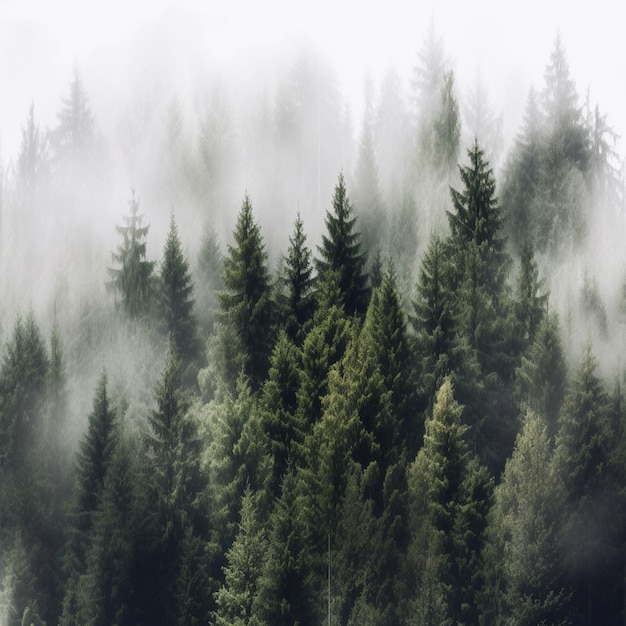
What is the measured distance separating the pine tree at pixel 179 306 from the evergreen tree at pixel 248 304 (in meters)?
5.17

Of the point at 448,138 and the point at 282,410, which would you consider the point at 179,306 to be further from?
the point at 448,138

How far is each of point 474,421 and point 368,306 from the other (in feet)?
27.6

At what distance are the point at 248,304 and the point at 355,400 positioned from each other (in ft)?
30.5

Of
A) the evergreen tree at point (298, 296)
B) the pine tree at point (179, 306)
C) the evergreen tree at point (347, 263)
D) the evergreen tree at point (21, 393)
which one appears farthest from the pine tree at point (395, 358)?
the evergreen tree at point (21, 393)

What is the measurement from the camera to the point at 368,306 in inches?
2371

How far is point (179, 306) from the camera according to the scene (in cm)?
6562

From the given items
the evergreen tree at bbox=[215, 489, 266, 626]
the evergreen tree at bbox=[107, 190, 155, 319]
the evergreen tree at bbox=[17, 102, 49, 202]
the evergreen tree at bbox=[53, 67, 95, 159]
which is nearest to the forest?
the evergreen tree at bbox=[215, 489, 266, 626]

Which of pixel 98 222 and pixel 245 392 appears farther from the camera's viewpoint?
pixel 98 222

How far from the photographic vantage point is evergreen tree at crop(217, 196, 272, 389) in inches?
2301

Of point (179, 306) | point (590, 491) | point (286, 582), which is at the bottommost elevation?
point (286, 582)

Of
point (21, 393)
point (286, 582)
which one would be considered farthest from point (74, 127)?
point (286, 582)

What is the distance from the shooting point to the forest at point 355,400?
4978 cm

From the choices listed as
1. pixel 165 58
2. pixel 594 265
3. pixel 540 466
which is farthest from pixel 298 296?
pixel 165 58

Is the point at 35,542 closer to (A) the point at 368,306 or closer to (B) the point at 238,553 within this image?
(B) the point at 238,553
